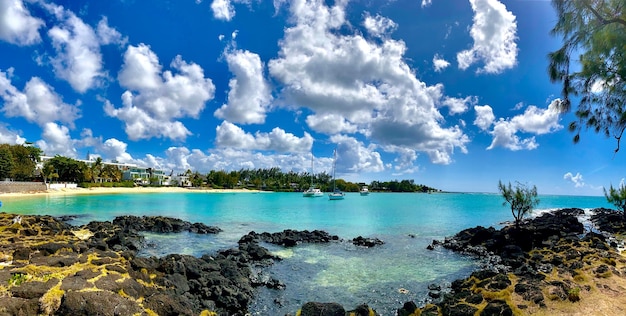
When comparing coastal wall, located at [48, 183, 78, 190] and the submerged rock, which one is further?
coastal wall, located at [48, 183, 78, 190]

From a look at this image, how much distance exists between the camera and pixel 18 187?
78250 mm

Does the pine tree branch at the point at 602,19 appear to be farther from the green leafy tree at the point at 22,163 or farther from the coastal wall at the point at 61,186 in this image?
the green leafy tree at the point at 22,163

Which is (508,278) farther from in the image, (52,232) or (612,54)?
(52,232)

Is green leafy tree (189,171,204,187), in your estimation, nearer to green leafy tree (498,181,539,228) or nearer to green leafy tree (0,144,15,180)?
green leafy tree (0,144,15,180)

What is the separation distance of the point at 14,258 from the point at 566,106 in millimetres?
21137

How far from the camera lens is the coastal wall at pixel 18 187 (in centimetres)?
7431

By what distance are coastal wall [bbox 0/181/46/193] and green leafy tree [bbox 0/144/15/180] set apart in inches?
249

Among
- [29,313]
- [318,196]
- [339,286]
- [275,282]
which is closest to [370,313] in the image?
[339,286]

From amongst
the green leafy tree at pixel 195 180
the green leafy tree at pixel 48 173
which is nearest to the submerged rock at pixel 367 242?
the green leafy tree at pixel 48 173

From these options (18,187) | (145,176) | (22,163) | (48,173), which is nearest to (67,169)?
(48,173)

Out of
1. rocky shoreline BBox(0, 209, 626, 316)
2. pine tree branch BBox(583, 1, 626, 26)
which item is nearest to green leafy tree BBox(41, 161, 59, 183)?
→ rocky shoreline BBox(0, 209, 626, 316)

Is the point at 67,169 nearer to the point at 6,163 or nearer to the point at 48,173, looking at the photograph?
the point at 48,173

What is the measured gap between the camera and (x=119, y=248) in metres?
21.2

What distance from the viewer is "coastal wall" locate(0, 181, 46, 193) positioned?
244 ft
